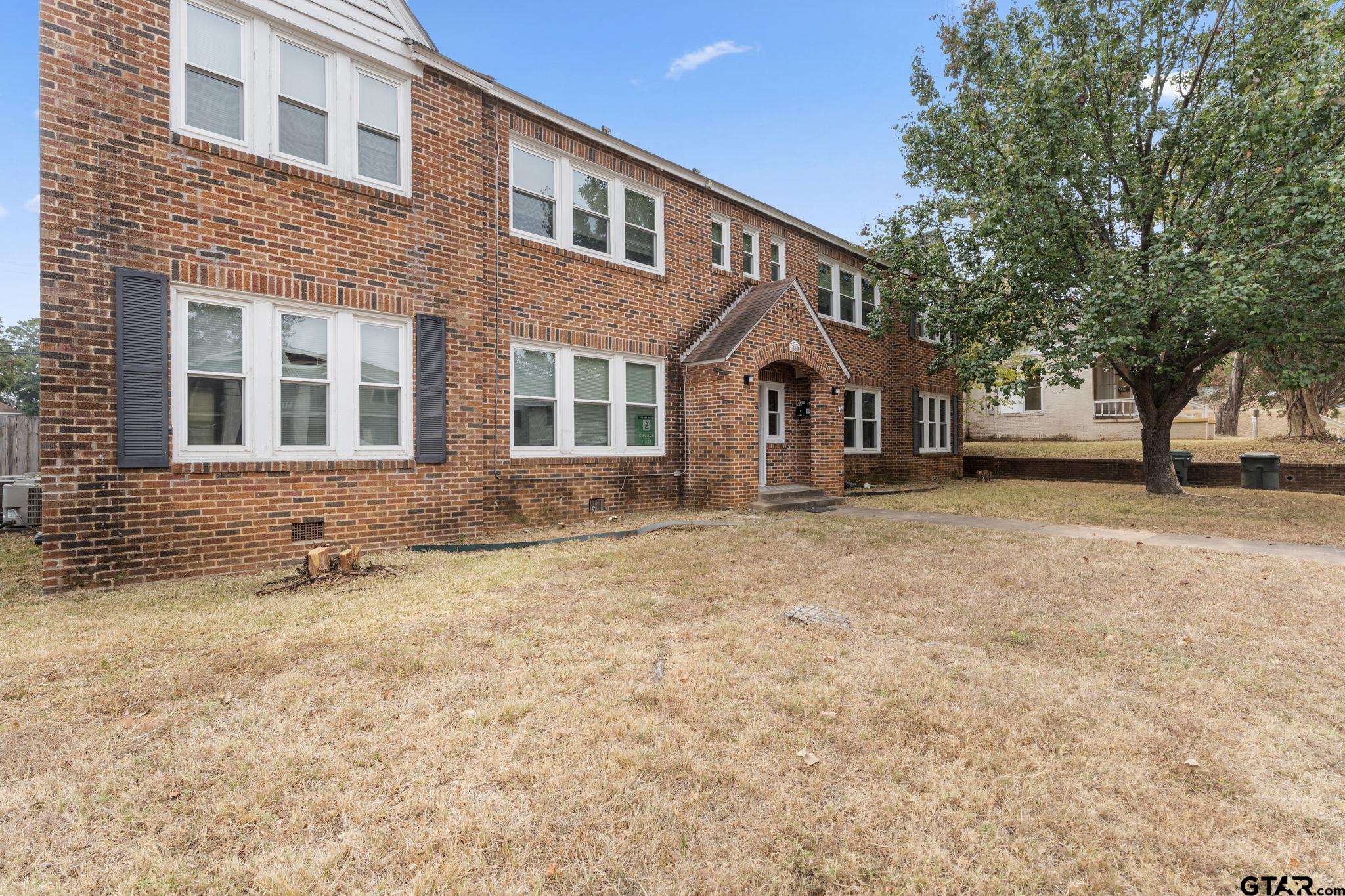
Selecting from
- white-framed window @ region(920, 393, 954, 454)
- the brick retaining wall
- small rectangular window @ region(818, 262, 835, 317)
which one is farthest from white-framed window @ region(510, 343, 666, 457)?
the brick retaining wall

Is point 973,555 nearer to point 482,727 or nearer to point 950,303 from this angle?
point 482,727

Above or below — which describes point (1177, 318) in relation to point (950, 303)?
below

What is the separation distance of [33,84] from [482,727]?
7.73 meters

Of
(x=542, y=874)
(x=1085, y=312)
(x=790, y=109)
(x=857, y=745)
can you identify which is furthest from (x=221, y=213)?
(x=790, y=109)

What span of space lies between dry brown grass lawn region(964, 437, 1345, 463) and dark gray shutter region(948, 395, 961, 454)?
2.11 meters

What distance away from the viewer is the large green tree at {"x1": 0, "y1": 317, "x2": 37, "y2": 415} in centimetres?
3488

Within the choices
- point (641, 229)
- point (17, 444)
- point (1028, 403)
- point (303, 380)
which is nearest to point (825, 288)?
point (641, 229)

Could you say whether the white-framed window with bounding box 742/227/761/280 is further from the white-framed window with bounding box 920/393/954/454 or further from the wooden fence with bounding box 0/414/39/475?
the wooden fence with bounding box 0/414/39/475

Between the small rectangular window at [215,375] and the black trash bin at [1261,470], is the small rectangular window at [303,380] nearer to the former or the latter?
the small rectangular window at [215,375]

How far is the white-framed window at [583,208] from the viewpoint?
970cm

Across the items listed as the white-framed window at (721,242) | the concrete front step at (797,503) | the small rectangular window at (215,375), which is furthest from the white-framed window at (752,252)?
the small rectangular window at (215,375)

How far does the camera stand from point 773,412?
13.3m

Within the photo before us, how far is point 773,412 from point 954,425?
9.98 metres

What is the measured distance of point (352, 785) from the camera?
2529mm
